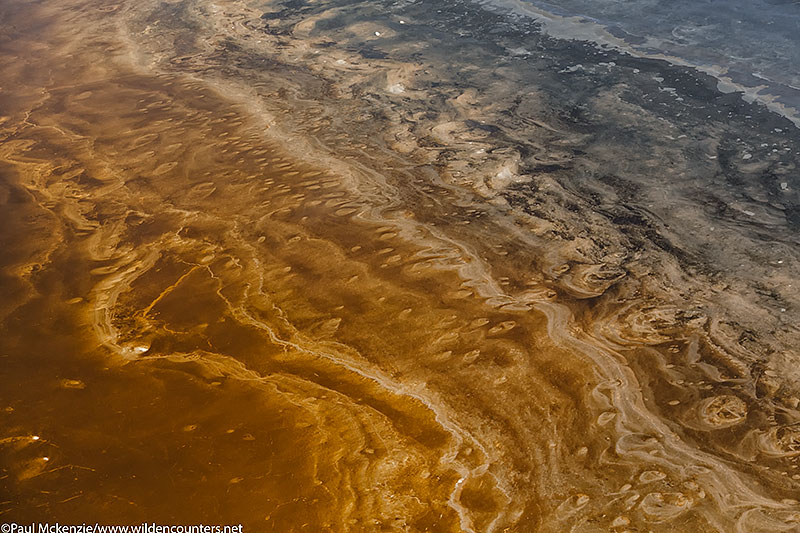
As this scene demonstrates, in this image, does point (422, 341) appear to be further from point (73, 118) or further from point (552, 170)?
point (73, 118)

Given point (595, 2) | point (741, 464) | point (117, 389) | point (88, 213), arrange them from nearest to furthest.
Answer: point (741, 464)
point (117, 389)
point (88, 213)
point (595, 2)

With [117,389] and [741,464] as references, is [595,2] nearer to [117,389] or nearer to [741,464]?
[741,464]

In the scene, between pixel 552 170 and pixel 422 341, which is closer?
pixel 422 341

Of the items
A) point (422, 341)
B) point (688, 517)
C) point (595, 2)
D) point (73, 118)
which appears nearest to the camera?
point (688, 517)

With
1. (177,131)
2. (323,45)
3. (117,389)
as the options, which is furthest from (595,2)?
(117,389)

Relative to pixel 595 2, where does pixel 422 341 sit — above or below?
below

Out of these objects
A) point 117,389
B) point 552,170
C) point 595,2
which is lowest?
point 117,389
